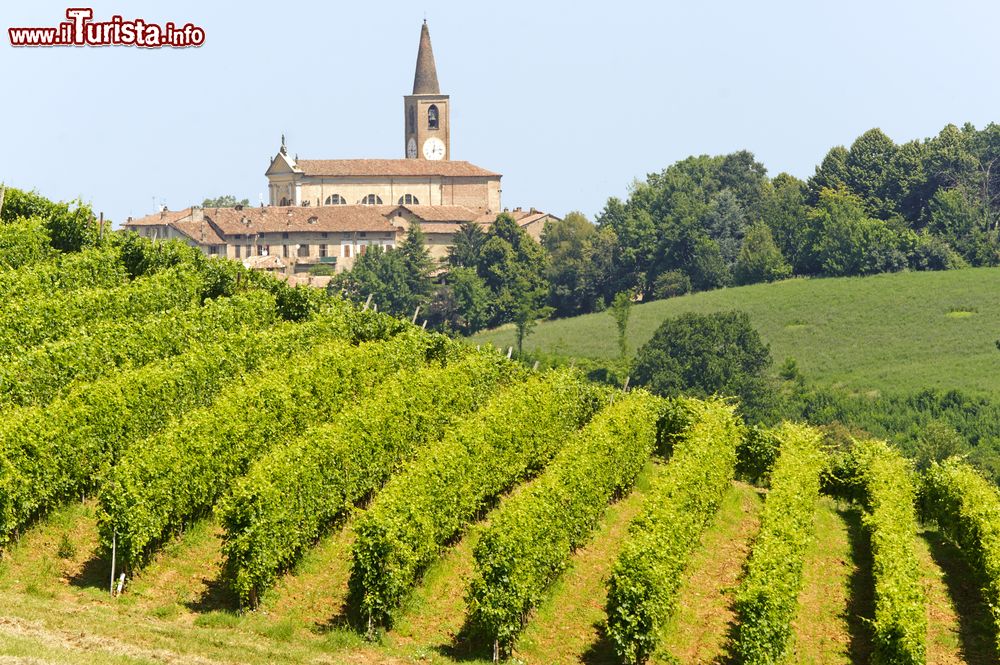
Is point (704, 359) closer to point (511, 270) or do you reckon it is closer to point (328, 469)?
point (511, 270)

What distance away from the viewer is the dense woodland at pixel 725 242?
127 m

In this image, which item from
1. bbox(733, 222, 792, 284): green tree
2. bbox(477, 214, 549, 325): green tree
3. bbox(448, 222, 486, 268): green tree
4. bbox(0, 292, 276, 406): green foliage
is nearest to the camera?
bbox(0, 292, 276, 406): green foliage

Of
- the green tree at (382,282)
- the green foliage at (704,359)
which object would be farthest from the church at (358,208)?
Result: the green foliage at (704,359)

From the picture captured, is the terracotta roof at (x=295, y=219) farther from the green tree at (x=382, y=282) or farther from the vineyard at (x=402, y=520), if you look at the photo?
the vineyard at (x=402, y=520)

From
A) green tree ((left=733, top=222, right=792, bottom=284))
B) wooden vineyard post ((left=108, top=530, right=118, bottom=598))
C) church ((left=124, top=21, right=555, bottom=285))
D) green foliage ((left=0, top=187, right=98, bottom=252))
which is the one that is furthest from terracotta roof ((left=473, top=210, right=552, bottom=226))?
wooden vineyard post ((left=108, top=530, right=118, bottom=598))

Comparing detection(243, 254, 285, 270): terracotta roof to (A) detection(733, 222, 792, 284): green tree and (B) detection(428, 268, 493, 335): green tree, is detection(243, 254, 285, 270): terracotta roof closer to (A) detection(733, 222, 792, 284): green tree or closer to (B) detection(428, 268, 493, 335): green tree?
(B) detection(428, 268, 493, 335): green tree

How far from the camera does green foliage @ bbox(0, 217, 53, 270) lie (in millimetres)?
45875

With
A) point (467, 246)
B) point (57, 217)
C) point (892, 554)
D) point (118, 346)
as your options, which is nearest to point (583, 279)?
point (467, 246)

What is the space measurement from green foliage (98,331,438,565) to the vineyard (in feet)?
0.21

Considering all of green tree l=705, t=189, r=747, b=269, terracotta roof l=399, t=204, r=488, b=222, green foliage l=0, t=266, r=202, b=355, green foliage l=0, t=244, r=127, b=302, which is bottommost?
green foliage l=0, t=266, r=202, b=355

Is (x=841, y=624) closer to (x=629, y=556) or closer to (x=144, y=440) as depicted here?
(x=629, y=556)

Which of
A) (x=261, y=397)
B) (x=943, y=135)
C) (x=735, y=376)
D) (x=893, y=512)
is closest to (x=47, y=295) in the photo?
(x=261, y=397)

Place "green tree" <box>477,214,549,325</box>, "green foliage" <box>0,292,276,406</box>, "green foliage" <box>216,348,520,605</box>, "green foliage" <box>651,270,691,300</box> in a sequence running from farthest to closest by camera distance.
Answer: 1. "green foliage" <box>651,270,691,300</box>
2. "green tree" <box>477,214,549,325</box>
3. "green foliage" <box>0,292,276,406</box>
4. "green foliage" <box>216,348,520,605</box>

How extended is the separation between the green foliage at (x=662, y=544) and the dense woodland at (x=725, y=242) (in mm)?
81751
